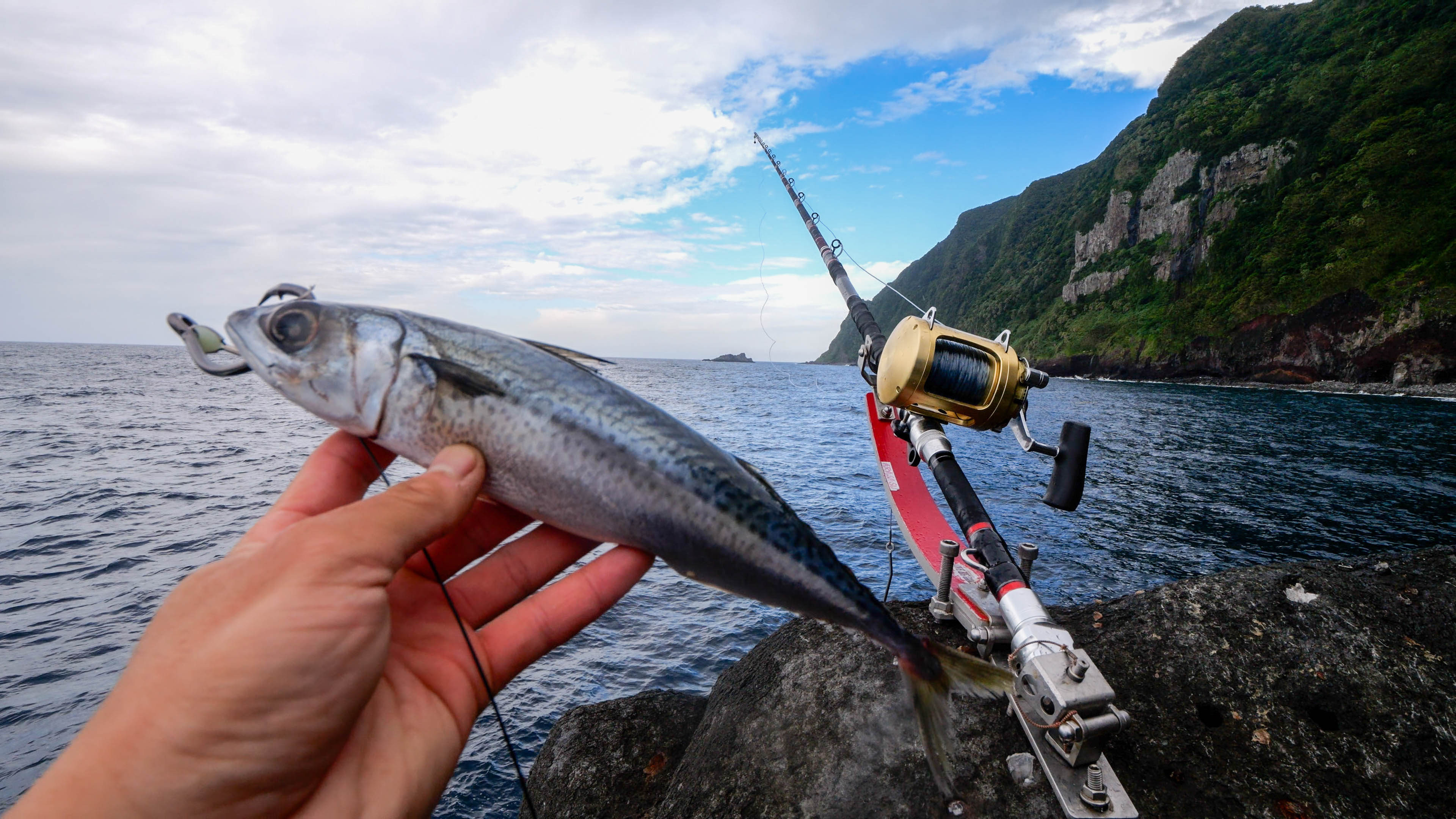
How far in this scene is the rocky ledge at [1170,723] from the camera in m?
3.44

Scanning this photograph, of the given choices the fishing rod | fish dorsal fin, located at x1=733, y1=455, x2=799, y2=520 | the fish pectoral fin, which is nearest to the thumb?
the fish pectoral fin

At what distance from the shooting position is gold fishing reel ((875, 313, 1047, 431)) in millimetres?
4797

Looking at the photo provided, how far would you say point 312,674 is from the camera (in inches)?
77.1

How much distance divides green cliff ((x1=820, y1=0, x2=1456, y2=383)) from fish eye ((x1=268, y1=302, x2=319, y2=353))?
2784 inches

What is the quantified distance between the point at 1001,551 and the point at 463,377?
11.5ft

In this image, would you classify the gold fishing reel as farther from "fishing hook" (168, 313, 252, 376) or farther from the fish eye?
"fishing hook" (168, 313, 252, 376)

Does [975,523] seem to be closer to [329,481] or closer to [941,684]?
[941,684]

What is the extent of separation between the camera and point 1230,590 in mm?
4738

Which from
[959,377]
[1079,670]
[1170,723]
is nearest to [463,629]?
[1079,670]

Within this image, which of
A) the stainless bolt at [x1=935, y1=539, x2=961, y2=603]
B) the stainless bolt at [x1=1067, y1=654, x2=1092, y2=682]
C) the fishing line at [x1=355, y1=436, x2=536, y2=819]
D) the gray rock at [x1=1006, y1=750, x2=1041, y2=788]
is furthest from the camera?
the stainless bolt at [x1=935, y1=539, x2=961, y2=603]

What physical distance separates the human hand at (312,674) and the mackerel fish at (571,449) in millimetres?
228

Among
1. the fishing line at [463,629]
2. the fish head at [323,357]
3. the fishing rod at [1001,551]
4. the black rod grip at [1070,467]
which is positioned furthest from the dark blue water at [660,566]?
the black rod grip at [1070,467]

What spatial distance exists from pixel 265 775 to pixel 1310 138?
110028mm

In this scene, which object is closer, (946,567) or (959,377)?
(946,567)
